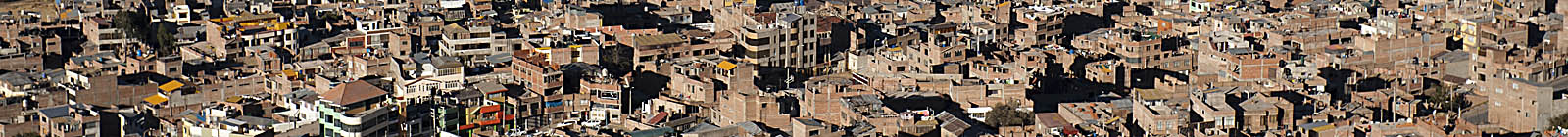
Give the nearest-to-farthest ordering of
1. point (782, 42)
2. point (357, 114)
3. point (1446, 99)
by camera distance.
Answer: point (357, 114), point (1446, 99), point (782, 42)

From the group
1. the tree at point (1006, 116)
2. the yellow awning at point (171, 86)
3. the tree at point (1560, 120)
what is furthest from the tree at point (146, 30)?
the tree at point (1560, 120)

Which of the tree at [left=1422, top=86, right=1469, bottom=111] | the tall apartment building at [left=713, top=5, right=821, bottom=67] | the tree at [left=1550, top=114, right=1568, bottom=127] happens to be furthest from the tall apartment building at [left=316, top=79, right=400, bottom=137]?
the tree at [left=1550, top=114, right=1568, bottom=127]

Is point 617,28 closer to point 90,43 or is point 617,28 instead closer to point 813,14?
point 813,14

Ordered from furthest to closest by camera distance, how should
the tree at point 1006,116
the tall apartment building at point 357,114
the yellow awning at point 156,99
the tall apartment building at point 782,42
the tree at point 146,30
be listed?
the tree at point 146,30 → the tall apartment building at point 782,42 → the yellow awning at point 156,99 → the tree at point 1006,116 → the tall apartment building at point 357,114

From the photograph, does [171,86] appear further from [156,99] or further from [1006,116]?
[1006,116]

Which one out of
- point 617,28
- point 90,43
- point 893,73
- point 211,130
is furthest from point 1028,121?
point 90,43

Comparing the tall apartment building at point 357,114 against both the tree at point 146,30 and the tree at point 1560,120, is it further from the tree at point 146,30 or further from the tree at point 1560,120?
the tree at point 1560,120

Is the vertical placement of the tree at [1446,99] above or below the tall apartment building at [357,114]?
below

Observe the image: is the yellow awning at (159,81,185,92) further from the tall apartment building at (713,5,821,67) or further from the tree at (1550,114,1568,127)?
the tree at (1550,114,1568,127)

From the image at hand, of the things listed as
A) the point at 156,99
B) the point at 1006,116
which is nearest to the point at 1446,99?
the point at 1006,116
